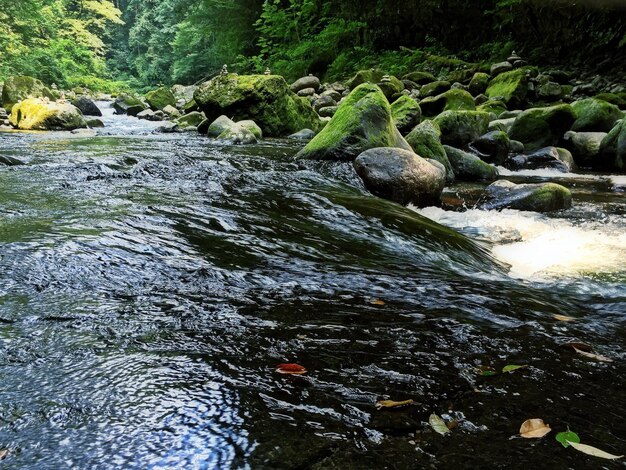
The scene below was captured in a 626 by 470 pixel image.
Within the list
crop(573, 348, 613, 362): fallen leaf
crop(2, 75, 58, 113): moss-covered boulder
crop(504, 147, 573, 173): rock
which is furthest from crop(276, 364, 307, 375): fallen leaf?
crop(2, 75, 58, 113): moss-covered boulder

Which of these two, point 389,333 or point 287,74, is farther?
point 287,74

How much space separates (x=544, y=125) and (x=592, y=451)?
860 centimetres

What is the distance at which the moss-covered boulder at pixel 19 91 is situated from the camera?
12930mm

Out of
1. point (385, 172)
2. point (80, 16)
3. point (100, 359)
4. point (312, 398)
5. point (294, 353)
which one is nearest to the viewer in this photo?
point (312, 398)

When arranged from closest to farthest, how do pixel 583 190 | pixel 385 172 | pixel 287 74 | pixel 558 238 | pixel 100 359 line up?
pixel 100 359 < pixel 558 238 < pixel 385 172 < pixel 583 190 < pixel 287 74

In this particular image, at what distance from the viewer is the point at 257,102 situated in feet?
33.1

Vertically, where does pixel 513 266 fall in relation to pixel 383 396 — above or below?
below

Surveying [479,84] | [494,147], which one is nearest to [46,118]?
[494,147]

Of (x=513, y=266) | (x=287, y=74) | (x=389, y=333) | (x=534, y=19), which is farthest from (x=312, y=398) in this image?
(x=287, y=74)

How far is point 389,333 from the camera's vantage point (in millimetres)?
2049

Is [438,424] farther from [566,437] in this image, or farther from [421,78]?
[421,78]

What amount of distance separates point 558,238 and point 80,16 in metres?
36.9

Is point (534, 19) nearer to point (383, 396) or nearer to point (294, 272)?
point (294, 272)

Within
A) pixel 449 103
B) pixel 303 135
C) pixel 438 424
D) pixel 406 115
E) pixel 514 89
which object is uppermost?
pixel 514 89
